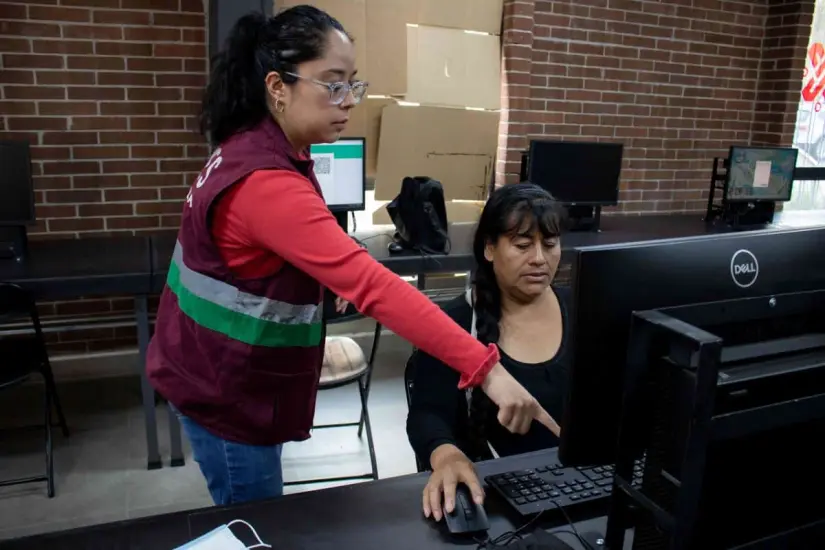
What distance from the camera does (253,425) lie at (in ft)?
4.11

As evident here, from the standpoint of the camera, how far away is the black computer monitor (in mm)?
801

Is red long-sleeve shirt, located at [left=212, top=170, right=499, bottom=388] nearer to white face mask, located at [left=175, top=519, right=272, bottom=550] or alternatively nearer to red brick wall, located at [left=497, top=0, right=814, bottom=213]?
white face mask, located at [left=175, top=519, right=272, bottom=550]

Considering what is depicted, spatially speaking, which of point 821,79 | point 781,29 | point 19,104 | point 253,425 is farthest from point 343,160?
A: point 821,79

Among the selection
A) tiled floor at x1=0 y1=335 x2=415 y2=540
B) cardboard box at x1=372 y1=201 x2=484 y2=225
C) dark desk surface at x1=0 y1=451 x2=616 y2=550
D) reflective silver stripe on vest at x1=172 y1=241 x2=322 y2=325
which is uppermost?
reflective silver stripe on vest at x1=172 y1=241 x2=322 y2=325

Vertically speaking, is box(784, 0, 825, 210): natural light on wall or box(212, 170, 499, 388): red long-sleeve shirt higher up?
box(784, 0, 825, 210): natural light on wall

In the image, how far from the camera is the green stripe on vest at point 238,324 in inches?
46.3

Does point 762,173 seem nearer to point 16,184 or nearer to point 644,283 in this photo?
point 644,283

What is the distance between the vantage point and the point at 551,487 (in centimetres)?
114

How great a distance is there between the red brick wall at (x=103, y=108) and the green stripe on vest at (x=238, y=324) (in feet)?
7.12

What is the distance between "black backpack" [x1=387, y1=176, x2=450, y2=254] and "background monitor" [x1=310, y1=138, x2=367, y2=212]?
0.82ft

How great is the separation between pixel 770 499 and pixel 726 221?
3.45 metres

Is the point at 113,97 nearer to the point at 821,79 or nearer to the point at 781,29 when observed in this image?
the point at 781,29

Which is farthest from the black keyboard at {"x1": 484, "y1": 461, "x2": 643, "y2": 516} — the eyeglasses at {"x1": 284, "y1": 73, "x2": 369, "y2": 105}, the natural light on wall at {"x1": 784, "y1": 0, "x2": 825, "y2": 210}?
the natural light on wall at {"x1": 784, "y1": 0, "x2": 825, "y2": 210}

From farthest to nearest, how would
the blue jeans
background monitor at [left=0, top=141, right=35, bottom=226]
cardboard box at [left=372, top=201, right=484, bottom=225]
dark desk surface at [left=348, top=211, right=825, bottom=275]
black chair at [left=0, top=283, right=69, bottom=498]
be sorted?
cardboard box at [left=372, top=201, right=484, bottom=225]
dark desk surface at [left=348, top=211, right=825, bottom=275]
background monitor at [left=0, top=141, right=35, bottom=226]
black chair at [left=0, top=283, right=69, bottom=498]
the blue jeans
